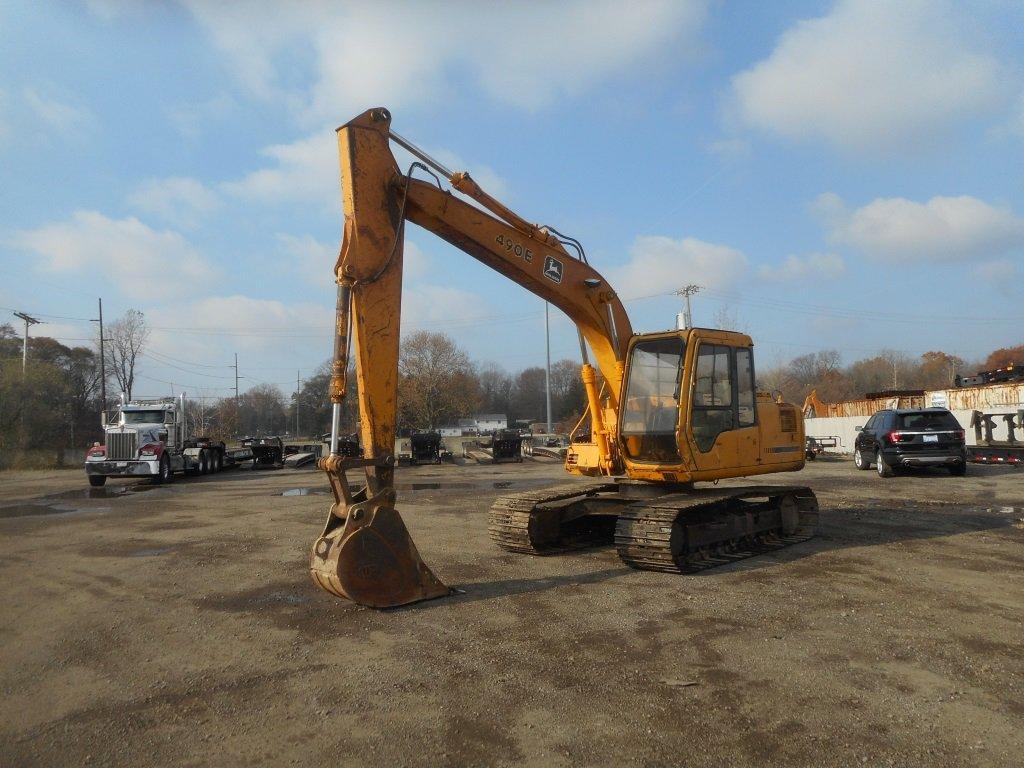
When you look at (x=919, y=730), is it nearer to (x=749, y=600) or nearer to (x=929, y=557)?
(x=749, y=600)

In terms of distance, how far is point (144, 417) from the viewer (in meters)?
25.0

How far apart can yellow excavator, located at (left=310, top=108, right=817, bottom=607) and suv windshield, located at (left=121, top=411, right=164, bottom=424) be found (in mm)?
19481

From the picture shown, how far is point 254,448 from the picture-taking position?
A: 104 feet

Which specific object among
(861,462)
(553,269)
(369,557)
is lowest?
(861,462)

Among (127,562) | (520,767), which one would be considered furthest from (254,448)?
(520,767)

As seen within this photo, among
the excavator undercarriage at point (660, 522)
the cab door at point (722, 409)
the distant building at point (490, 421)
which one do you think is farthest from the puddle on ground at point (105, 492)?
the distant building at point (490, 421)

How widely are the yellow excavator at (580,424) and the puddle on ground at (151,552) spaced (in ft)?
14.4

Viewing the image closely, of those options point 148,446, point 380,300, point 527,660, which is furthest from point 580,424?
point 148,446

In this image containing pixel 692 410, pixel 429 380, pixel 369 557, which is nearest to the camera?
pixel 369 557

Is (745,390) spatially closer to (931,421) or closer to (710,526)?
(710,526)

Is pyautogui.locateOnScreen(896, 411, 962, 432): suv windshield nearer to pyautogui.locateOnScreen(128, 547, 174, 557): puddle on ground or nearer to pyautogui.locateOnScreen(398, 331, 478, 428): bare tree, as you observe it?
pyautogui.locateOnScreen(128, 547, 174, 557): puddle on ground

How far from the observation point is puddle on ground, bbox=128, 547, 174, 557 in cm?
990

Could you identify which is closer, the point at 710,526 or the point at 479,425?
the point at 710,526

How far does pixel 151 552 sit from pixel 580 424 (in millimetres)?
6215
